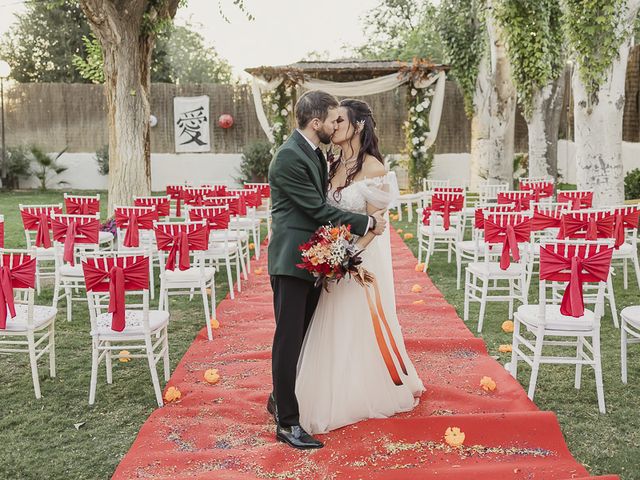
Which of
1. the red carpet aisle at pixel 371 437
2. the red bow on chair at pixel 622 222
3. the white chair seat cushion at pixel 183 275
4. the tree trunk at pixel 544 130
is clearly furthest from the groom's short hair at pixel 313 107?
the tree trunk at pixel 544 130

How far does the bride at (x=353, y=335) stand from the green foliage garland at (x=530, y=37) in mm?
9592

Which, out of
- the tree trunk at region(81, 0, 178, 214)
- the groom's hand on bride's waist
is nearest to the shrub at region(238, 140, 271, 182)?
the tree trunk at region(81, 0, 178, 214)

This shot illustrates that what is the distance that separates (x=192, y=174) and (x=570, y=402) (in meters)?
16.6

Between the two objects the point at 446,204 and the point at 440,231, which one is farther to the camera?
the point at 440,231

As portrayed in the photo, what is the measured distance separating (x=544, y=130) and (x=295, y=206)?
12.0 meters

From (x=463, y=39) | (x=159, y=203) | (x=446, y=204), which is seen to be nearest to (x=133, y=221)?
(x=159, y=203)

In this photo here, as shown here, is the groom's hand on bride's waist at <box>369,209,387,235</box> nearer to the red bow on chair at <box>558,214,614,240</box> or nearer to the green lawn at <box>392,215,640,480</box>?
the green lawn at <box>392,215,640,480</box>

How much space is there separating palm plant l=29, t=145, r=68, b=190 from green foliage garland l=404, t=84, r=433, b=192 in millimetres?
9665

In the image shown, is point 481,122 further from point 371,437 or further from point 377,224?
point 371,437

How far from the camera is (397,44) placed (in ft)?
102

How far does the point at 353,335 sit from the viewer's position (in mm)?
4020

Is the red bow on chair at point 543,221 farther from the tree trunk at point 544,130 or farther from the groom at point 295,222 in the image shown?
the tree trunk at point 544,130

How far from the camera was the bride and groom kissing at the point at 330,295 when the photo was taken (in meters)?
3.62

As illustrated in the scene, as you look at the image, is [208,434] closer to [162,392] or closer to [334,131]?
[162,392]
